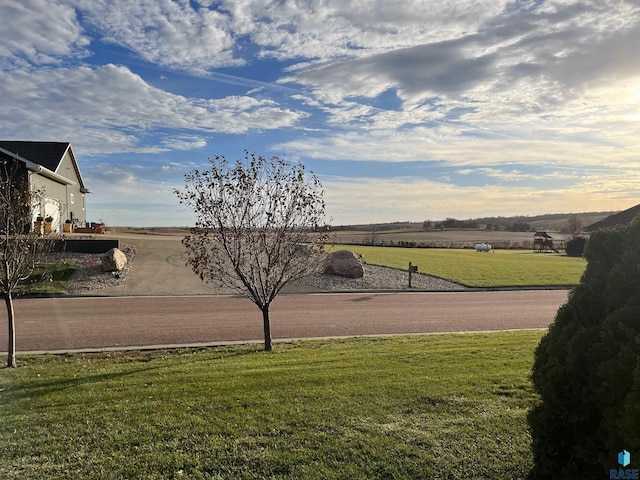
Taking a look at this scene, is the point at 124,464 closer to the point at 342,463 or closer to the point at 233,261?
the point at 342,463

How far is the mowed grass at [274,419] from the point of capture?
3.97 meters

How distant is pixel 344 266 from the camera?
74.4ft

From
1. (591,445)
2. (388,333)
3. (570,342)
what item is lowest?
(388,333)

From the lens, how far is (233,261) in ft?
30.9

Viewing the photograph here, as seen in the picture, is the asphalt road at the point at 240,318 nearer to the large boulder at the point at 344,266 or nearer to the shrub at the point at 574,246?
the large boulder at the point at 344,266

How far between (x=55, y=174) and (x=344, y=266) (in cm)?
1919

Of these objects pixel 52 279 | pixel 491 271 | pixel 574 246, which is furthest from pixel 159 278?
pixel 574 246

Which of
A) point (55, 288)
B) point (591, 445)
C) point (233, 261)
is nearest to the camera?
point (591, 445)

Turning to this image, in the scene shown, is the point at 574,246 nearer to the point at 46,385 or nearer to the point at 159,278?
the point at 159,278

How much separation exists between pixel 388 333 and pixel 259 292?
3.75 metres

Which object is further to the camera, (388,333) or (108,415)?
(388,333)

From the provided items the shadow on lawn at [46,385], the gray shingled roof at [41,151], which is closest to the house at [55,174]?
the gray shingled roof at [41,151]

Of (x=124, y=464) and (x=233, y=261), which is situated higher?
(x=233, y=261)

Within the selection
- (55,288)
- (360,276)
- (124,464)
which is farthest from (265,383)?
(360,276)
